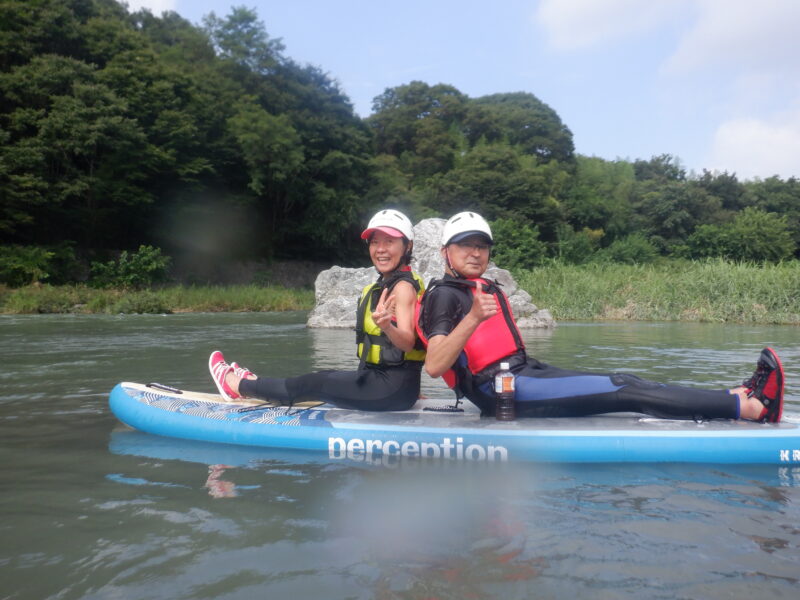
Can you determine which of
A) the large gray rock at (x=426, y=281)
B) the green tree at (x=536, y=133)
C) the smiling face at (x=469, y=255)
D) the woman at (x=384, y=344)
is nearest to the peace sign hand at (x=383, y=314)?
the woman at (x=384, y=344)

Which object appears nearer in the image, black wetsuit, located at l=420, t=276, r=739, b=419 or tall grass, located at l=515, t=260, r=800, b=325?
black wetsuit, located at l=420, t=276, r=739, b=419

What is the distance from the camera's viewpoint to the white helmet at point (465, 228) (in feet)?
11.1

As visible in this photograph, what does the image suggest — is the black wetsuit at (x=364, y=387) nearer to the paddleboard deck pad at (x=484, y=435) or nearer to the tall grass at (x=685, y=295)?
the paddleboard deck pad at (x=484, y=435)

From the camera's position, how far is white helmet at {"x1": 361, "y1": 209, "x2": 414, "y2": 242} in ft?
11.6

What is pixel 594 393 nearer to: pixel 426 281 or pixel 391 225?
pixel 391 225

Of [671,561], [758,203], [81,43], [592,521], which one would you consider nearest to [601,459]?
[592,521]

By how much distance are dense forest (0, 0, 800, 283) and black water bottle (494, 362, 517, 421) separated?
2168 centimetres

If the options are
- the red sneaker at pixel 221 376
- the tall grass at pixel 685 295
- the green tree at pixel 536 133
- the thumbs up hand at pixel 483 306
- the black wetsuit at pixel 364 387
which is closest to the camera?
the thumbs up hand at pixel 483 306

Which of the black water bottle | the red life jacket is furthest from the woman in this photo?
the black water bottle

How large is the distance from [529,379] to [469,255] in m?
0.75

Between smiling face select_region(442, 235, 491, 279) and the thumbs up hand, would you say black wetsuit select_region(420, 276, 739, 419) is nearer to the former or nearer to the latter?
smiling face select_region(442, 235, 491, 279)

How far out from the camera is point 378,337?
3643 mm

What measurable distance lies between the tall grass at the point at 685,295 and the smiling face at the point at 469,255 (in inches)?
501

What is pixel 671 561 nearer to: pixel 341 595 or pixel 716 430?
pixel 341 595
